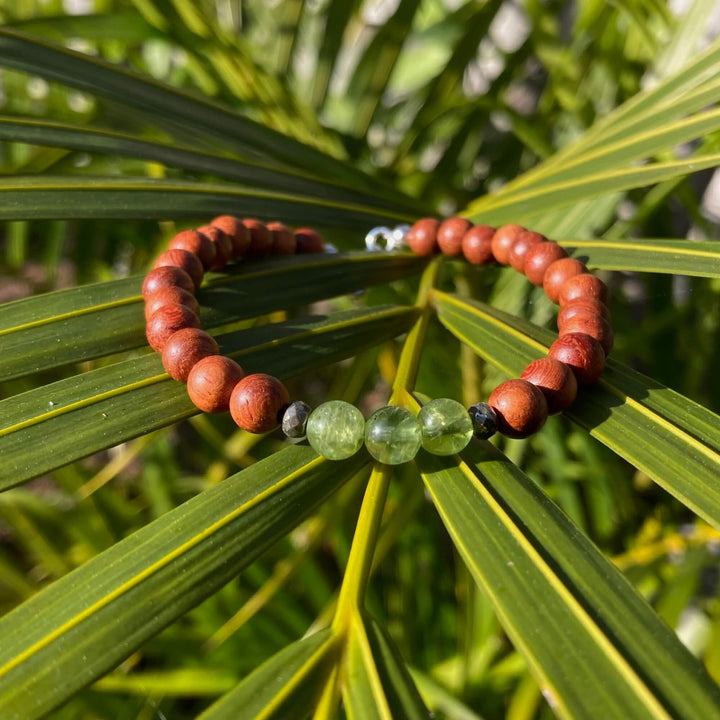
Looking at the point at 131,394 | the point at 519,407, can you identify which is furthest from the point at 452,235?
the point at 131,394

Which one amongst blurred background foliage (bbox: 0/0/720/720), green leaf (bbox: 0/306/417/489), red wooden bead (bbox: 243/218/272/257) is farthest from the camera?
blurred background foliage (bbox: 0/0/720/720)

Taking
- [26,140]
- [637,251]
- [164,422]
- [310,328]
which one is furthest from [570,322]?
[26,140]

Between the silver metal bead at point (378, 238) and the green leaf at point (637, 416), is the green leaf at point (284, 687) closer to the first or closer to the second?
the green leaf at point (637, 416)

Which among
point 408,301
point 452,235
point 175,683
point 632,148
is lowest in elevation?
point 175,683

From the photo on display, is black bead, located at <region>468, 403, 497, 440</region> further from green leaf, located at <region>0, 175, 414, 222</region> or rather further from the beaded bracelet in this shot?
green leaf, located at <region>0, 175, 414, 222</region>

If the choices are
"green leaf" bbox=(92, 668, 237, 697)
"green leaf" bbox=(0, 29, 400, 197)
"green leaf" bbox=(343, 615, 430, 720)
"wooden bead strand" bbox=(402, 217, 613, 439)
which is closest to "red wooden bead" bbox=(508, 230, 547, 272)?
"wooden bead strand" bbox=(402, 217, 613, 439)

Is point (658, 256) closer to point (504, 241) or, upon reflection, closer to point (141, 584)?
point (504, 241)
